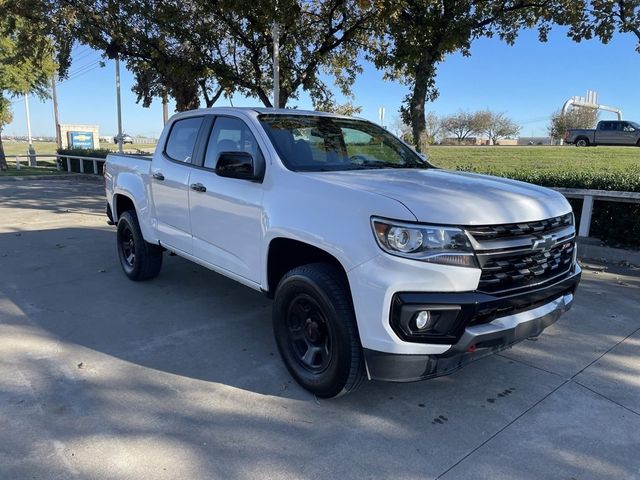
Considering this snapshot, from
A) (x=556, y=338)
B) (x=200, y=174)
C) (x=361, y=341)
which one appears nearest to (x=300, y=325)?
(x=361, y=341)

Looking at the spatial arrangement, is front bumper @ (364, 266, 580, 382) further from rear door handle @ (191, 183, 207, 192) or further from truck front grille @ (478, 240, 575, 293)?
rear door handle @ (191, 183, 207, 192)

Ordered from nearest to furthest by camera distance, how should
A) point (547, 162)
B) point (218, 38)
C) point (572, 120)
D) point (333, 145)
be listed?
1. point (333, 145)
2. point (218, 38)
3. point (547, 162)
4. point (572, 120)

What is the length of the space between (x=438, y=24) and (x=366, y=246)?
760cm

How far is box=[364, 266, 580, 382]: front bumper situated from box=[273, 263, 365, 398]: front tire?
7.1 inches

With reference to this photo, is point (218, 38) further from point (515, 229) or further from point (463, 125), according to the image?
point (463, 125)

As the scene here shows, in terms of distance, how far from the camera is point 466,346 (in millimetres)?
2754

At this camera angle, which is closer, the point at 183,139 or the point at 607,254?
the point at 183,139

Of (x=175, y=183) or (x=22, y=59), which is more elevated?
(x=22, y=59)

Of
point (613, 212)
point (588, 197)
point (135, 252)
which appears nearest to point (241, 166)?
point (135, 252)

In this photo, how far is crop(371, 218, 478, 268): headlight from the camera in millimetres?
2713

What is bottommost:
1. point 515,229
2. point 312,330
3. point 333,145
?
point 312,330

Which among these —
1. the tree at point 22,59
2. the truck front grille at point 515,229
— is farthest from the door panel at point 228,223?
the tree at point 22,59

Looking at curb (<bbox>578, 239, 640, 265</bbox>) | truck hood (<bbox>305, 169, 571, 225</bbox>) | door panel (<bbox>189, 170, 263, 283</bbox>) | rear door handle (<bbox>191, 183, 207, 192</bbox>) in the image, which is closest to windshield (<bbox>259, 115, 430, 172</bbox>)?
truck hood (<bbox>305, 169, 571, 225</bbox>)

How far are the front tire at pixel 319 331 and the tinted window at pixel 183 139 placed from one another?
204 centimetres
